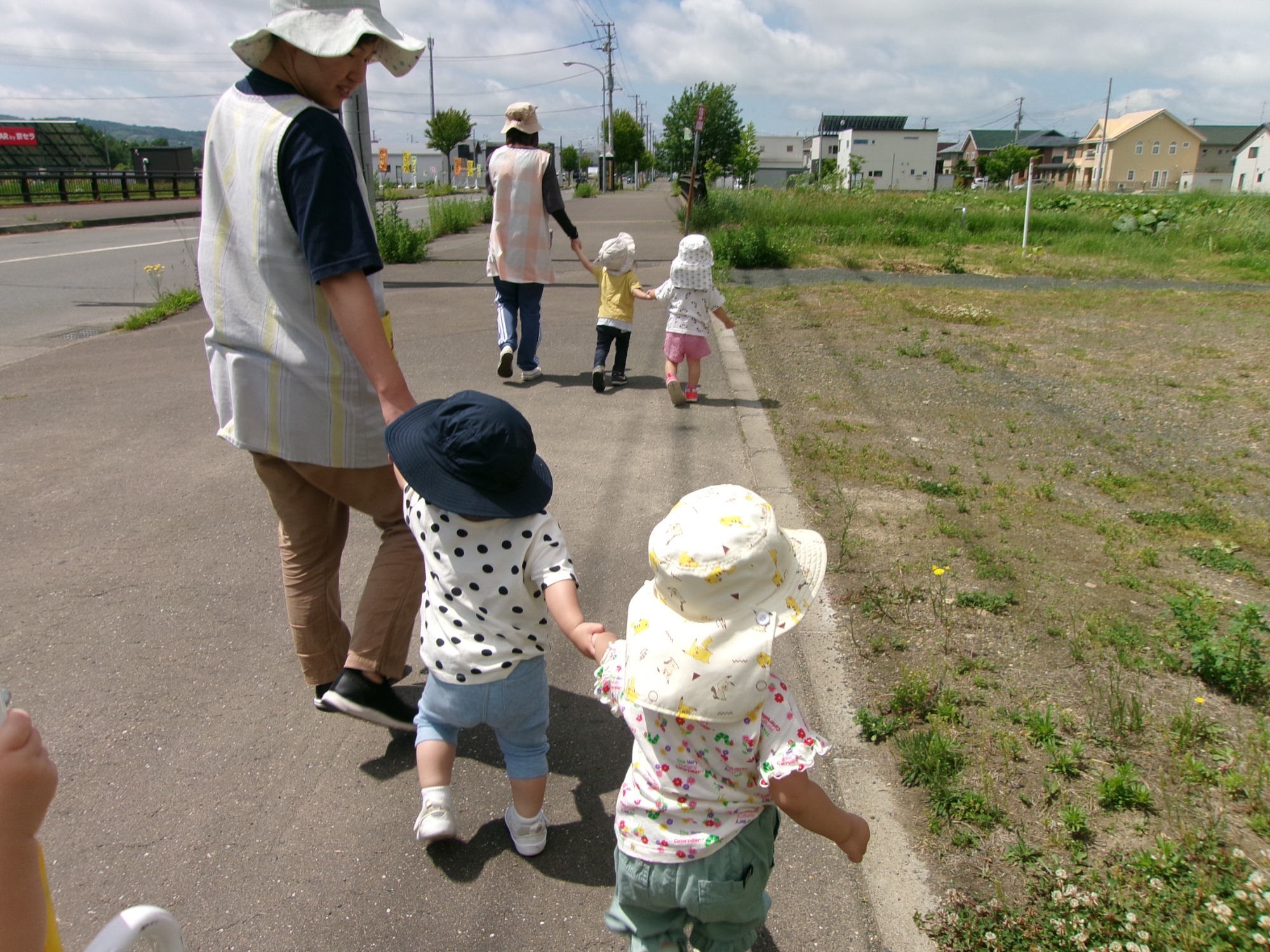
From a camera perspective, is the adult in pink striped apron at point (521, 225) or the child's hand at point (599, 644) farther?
the adult in pink striped apron at point (521, 225)

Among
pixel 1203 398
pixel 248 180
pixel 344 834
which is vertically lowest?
pixel 344 834

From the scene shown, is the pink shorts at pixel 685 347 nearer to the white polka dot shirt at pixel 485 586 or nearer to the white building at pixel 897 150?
the white polka dot shirt at pixel 485 586

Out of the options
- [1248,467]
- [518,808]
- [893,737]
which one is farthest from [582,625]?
[1248,467]

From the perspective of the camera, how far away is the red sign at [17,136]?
3712 centimetres

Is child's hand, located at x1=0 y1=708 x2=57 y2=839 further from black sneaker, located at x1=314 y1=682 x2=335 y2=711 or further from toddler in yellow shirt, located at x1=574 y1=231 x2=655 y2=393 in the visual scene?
toddler in yellow shirt, located at x1=574 y1=231 x2=655 y2=393

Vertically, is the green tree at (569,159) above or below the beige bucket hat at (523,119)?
above

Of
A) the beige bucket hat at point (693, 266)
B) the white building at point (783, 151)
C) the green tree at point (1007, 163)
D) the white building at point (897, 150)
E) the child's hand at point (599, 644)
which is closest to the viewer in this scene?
the child's hand at point (599, 644)

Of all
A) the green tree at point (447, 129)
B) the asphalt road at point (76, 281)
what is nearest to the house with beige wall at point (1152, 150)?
the green tree at point (447, 129)

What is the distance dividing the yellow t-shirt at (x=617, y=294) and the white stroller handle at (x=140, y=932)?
606 centimetres

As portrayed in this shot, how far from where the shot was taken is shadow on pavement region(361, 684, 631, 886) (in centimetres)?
244

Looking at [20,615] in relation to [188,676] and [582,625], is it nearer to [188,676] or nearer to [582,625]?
[188,676]

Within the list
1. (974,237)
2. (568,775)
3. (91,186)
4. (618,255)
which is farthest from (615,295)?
(91,186)

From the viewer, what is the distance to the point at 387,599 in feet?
9.13

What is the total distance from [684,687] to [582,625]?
1.43ft
